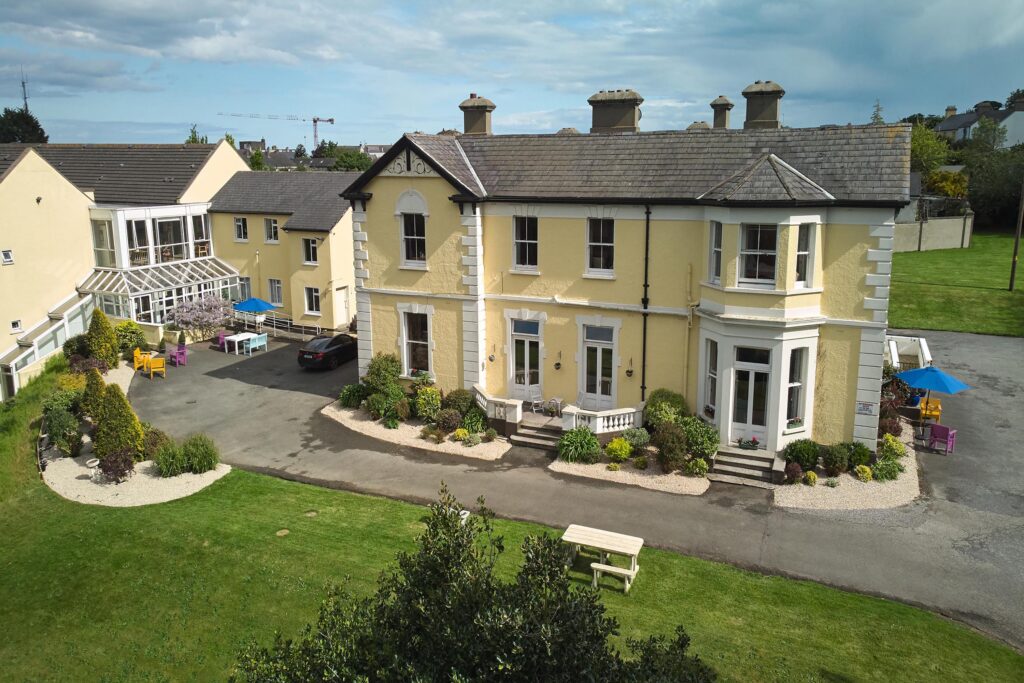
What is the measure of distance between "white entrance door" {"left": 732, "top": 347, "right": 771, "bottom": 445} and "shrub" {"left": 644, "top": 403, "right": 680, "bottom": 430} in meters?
1.66

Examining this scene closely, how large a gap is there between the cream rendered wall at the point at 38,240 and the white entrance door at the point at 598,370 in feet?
86.3

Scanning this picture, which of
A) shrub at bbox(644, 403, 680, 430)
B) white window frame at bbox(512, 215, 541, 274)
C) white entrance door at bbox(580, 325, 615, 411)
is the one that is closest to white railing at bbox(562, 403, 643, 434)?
shrub at bbox(644, 403, 680, 430)

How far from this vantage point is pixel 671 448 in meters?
20.1

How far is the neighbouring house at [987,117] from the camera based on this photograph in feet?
292

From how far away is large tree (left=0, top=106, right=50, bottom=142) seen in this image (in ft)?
257

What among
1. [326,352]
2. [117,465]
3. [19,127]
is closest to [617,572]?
[117,465]

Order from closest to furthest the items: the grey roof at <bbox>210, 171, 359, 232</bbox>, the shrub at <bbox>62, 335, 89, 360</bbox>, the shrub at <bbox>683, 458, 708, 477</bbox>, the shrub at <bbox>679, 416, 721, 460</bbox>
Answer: the shrub at <bbox>683, 458, 708, 477</bbox>, the shrub at <bbox>679, 416, 721, 460</bbox>, the shrub at <bbox>62, 335, 89, 360</bbox>, the grey roof at <bbox>210, 171, 359, 232</bbox>

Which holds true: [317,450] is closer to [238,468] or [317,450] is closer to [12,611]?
[238,468]

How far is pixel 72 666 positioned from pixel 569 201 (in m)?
16.7

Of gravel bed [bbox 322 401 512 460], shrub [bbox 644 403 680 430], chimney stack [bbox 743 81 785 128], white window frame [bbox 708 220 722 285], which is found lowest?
gravel bed [bbox 322 401 512 460]

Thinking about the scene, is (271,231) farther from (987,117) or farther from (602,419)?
(987,117)

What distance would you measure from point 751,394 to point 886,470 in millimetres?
3869

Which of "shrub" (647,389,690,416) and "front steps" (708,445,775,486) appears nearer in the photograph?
"front steps" (708,445,775,486)

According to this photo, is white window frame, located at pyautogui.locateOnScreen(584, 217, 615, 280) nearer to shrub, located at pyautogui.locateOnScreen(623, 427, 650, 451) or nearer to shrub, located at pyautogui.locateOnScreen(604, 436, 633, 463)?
shrub, located at pyautogui.locateOnScreen(623, 427, 650, 451)
